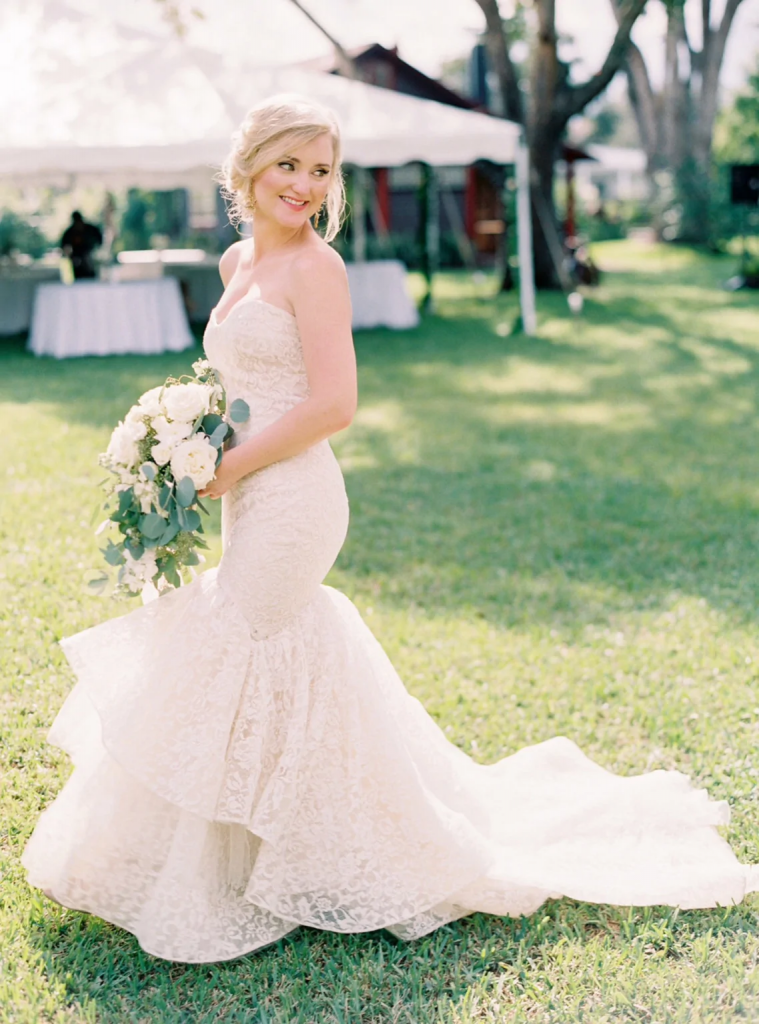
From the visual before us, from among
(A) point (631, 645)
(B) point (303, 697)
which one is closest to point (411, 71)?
(A) point (631, 645)

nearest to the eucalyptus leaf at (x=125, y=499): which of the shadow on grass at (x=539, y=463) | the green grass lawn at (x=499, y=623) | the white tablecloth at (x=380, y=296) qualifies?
the green grass lawn at (x=499, y=623)

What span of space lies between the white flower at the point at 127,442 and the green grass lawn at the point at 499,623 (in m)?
1.15

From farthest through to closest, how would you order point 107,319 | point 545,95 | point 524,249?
point 545,95 → point 524,249 → point 107,319

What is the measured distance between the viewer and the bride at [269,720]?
2.64 meters

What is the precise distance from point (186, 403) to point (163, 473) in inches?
7.2

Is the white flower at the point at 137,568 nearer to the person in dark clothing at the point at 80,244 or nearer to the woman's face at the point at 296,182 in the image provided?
the woman's face at the point at 296,182

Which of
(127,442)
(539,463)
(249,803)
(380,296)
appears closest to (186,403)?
(127,442)

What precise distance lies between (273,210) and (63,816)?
5.06ft

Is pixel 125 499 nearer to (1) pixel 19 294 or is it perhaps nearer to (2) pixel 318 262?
(2) pixel 318 262

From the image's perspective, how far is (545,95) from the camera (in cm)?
1845

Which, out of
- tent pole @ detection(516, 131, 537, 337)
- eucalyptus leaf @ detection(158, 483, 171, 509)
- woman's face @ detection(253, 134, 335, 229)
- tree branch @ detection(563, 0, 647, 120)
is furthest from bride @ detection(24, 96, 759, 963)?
tree branch @ detection(563, 0, 647, 120)

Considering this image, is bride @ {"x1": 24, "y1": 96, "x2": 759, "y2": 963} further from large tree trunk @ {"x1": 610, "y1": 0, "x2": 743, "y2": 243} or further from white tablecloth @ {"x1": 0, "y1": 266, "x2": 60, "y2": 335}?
large tree trunk @ {"x1": 610, "y1": 0, "x2": 743, "y2": 243}

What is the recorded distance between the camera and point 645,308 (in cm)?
1841

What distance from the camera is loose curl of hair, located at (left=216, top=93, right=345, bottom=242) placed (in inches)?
102
